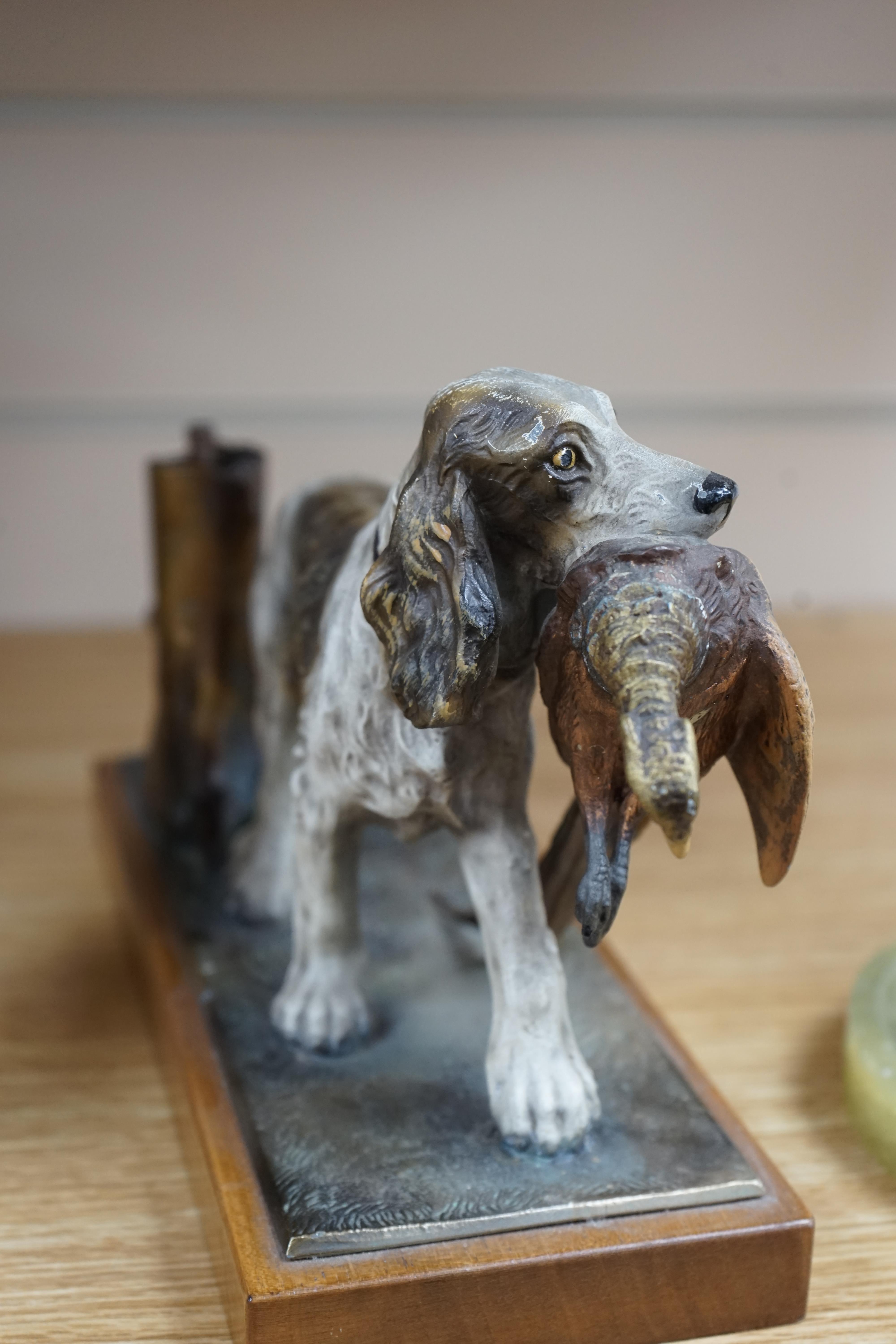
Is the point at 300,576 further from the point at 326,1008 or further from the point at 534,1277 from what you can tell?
the point at 534,1277

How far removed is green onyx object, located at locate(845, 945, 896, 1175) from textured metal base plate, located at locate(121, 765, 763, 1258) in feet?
0.35

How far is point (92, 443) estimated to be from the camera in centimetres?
143

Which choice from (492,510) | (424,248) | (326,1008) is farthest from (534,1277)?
(424,248)

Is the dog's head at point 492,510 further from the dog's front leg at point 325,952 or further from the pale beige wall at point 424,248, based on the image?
the pale beige wall at point 424,248

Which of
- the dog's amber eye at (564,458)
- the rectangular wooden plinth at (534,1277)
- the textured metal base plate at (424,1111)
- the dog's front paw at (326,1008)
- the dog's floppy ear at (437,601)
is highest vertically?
the dog's amber eye at (564,458)

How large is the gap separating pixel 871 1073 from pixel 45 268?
2.78ft

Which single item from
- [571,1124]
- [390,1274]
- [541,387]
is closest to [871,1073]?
[571,1124]

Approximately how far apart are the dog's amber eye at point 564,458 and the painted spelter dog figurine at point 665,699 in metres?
0.04

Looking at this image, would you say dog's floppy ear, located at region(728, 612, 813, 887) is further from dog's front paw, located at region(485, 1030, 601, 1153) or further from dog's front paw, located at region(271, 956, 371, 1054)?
dog's front paw, located at region(271, 956, 371, 1054)

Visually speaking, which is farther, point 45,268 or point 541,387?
point 45,268

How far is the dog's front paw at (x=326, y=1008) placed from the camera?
2.49ft

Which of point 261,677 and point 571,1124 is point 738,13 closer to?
point 261,677

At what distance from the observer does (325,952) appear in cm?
77

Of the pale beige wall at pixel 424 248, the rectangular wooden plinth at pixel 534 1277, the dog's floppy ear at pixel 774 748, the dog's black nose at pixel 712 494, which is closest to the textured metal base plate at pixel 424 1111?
the rectangular wooden plinth at pixel 534 1277
